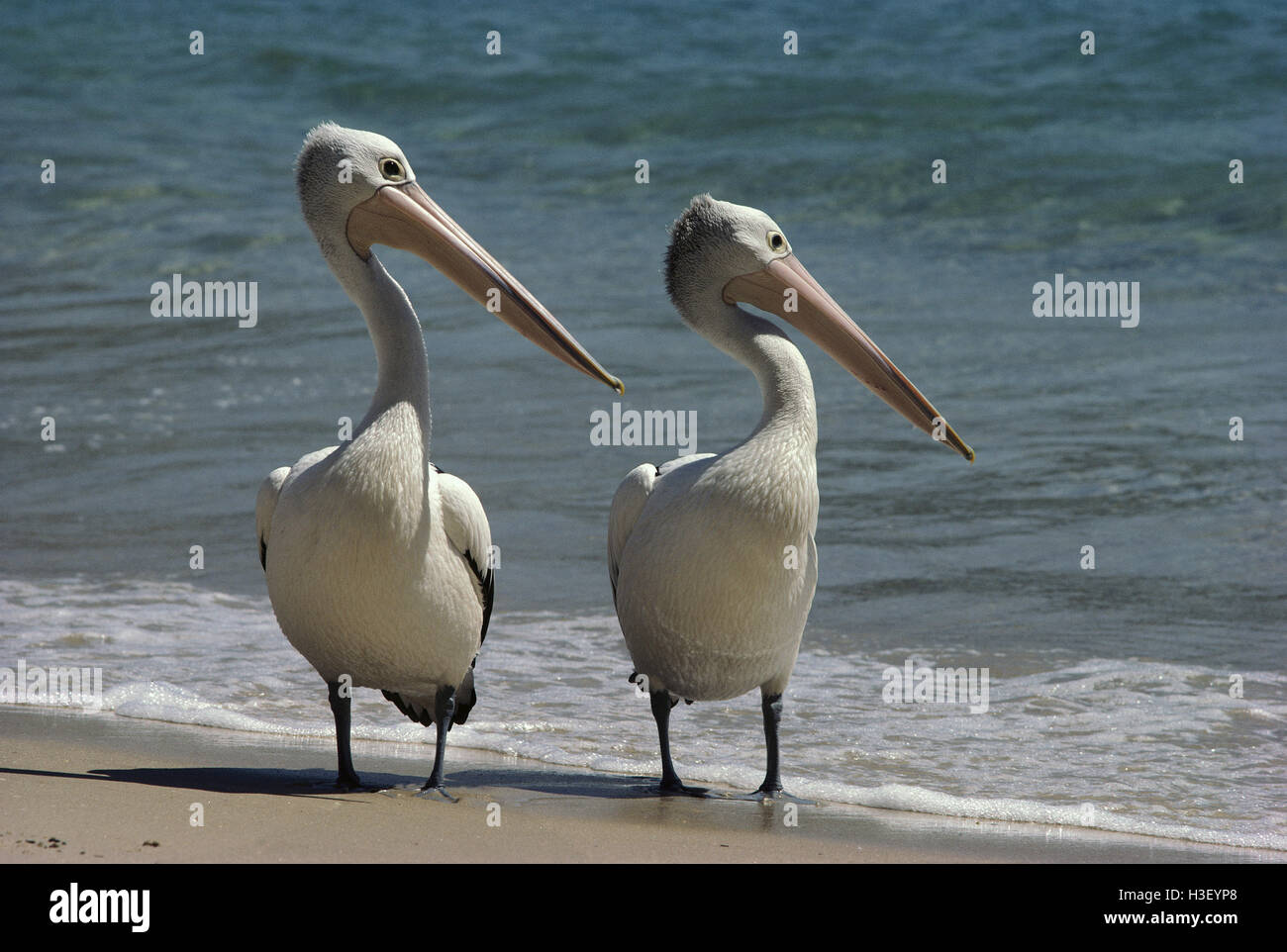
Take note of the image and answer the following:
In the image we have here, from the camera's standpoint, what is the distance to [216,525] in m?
7.23

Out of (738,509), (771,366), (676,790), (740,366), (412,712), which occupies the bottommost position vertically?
(676,790)

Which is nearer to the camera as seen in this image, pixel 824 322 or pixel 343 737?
pixel 343 737

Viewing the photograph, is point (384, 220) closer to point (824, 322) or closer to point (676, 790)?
point (824, 322)

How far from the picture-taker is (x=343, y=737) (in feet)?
12.8

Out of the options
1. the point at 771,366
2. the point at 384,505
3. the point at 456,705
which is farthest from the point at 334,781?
the point at 771,366

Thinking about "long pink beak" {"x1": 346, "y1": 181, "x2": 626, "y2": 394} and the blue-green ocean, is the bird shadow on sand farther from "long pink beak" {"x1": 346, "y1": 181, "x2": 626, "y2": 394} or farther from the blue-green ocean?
"long pink beak" {"x1": 346, "y1": 181, "x2": 626, "y2": 394}

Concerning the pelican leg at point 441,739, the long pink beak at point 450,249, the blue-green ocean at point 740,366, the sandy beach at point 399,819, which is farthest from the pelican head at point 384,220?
the blue-green ocean at point 740,366

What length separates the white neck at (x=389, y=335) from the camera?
12.3 feet

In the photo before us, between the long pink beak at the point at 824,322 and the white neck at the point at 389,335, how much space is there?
91cm

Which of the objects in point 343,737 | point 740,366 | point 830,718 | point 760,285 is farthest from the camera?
point 740,366

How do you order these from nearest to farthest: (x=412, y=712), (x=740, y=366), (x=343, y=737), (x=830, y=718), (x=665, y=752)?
(x=343, y=737) < (x=665, y=752) < (x=412, y=712) < (x=830, y=718) < (x=740, y=366)

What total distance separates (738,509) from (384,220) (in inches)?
45.5

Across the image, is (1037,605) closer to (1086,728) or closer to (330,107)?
(1086,728)

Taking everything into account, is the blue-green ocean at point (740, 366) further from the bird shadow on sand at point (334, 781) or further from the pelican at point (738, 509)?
the pelican at point (738, 509)
